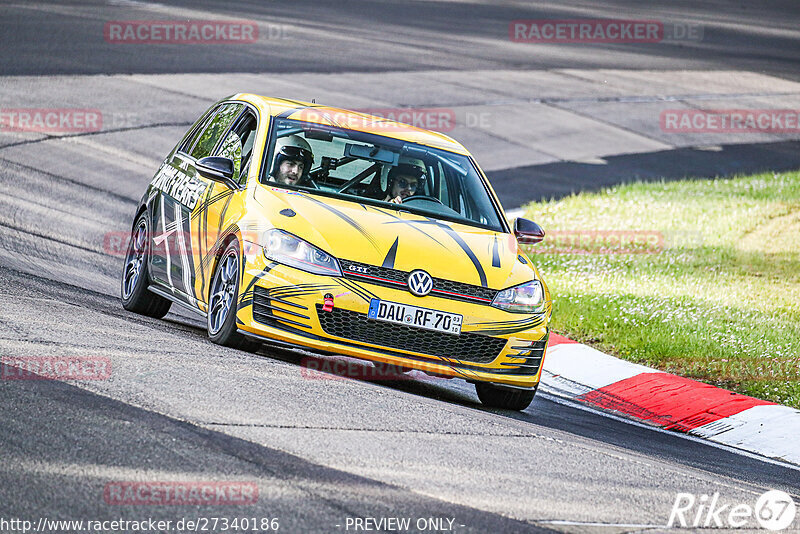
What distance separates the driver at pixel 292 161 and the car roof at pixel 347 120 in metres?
0.33

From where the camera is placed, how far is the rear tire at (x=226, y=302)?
26.0 ft

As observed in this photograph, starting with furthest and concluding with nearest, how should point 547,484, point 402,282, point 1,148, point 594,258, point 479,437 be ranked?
point 1,148, point 594,258, point 402,282, point 479,437, point 547,484

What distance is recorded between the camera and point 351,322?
25.1 ft

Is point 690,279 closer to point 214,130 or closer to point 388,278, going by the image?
point 214,130

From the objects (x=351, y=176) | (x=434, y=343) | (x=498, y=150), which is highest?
(x=351, y=176)

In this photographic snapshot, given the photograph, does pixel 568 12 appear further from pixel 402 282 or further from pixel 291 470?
pixel 291 470

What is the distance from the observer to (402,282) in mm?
7699

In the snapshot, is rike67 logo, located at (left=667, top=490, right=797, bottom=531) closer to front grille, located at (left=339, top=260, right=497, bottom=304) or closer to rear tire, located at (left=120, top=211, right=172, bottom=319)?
front grille, located at (left=339, top=260, right=497, bottom=304)

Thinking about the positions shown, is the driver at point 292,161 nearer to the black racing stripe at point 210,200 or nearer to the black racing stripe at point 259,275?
the black racing stripe at point 210,200

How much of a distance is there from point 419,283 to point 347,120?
219 cm

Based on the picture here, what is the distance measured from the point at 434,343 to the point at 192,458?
8.67 feet

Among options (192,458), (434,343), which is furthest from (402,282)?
(192,458)

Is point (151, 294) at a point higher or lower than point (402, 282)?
lower

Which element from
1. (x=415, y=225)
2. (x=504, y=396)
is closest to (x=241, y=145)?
(x=415, y=225)
